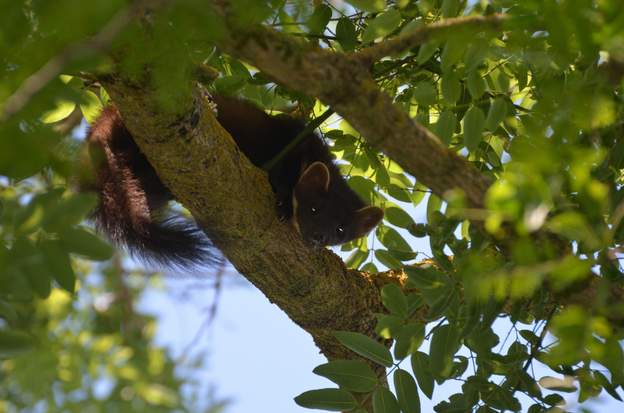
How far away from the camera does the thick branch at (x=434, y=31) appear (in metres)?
1.91

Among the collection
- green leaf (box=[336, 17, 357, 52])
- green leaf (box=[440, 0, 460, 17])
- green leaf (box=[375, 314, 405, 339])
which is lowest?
green leaf (box=[375, 314, 405, 339])

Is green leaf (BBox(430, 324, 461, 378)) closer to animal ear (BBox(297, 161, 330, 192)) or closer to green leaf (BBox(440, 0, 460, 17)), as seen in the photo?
green leaf (BBox(440, 0, 460, 17))

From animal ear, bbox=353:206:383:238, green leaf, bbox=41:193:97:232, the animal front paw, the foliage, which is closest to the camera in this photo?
the foliage

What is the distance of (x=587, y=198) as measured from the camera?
1477 mm

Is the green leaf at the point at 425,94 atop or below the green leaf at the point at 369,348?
atop

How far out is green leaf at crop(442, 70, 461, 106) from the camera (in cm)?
278

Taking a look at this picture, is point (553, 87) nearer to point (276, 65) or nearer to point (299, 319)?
point (276, 65)

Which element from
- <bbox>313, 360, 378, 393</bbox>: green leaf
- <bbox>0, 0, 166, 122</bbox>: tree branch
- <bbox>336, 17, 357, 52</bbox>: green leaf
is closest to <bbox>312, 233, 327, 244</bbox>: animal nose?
<bbox>336, 17, 357, 52</bbox>: green leaf

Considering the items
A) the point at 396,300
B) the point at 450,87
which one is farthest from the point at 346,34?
the point at 396,300

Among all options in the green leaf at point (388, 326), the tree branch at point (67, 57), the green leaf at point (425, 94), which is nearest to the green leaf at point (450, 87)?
the green leaf at point (425, 94)

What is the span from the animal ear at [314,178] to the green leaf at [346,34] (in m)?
1.25

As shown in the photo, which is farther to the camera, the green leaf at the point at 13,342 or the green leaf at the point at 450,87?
the green leaf at the point at 450,87

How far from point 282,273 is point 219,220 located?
0.39 m

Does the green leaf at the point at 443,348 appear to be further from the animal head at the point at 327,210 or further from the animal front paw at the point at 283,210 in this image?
the animal head at the point at 327,210
